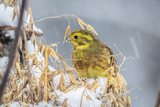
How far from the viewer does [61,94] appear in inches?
28.6

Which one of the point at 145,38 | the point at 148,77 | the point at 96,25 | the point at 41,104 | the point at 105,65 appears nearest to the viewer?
the point at 41,104

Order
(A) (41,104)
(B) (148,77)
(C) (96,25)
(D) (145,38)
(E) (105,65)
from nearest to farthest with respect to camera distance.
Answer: (A) (41,104)
(E) (105,65)
(B) (148,77)
(D) (145,38)
(C) (96,25)

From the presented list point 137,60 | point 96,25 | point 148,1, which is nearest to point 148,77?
point 137,60

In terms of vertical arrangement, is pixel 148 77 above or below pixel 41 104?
below

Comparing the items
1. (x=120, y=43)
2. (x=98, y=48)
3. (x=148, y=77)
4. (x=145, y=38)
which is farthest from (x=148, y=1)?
(x=98, y=48)

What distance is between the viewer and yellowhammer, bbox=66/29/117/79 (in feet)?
3.33

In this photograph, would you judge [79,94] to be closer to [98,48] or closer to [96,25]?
[98,48]

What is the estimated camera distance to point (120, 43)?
196 inches

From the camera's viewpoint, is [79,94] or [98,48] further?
[98,48]

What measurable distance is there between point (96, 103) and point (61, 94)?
17 centimetres

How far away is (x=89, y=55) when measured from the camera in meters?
1.06

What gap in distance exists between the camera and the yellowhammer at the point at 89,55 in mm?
1016

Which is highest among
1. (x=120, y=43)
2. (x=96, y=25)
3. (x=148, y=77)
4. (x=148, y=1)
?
(x=148, y=1)

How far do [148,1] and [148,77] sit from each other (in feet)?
8.36
